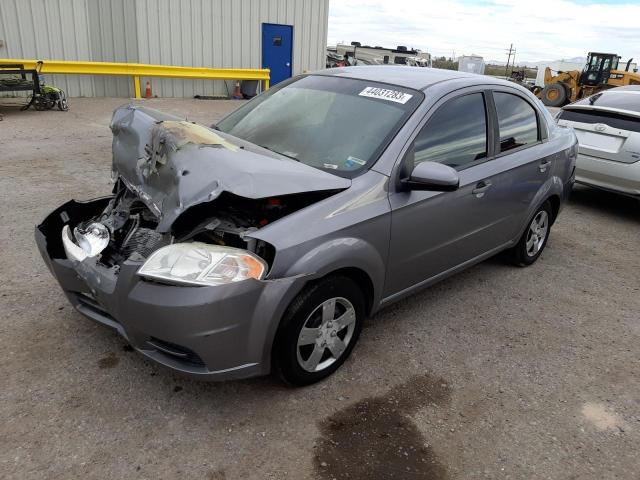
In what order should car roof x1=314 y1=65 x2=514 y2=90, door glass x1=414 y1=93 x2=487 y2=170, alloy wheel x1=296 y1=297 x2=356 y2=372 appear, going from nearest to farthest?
1. alloy wheel x1=296 y1=297 x2=356 y2=372
2. door glass x1=414 y1=93 x2=487 y2=170
3. car roof x1=314 y1=65 x2=514 y2=90

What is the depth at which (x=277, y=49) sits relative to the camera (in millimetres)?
15688

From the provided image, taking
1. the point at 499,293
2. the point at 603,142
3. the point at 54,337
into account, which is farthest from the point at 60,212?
the point at 603,142

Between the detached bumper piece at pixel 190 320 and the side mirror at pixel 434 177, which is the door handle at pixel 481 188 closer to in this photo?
the side mirror at pixel 434 177

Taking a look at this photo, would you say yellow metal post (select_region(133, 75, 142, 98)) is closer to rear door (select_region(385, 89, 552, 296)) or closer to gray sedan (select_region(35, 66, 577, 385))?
gray sedan (select_region(35, 66, 577, 385))

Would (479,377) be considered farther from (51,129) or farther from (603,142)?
(51,129)

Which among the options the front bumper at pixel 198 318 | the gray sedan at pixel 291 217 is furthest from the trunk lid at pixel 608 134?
the front bumper at pixel 198 318

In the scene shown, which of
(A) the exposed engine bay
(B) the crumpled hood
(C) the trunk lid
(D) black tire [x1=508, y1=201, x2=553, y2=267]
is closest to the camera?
(B) the crumpled hood

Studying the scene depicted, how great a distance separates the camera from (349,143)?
128 inches

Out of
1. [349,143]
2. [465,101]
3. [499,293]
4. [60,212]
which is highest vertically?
[465,101]

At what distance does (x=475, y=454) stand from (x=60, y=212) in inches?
111

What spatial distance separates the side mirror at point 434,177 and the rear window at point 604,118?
4.55 m

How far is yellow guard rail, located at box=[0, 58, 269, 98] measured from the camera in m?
11.7

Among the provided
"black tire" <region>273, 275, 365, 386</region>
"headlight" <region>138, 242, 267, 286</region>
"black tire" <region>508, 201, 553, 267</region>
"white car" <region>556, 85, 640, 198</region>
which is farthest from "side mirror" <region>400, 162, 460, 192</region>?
"white car" <region>556, 85, 640, 198</region>

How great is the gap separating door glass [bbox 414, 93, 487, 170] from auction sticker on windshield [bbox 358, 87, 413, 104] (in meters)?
0.23
